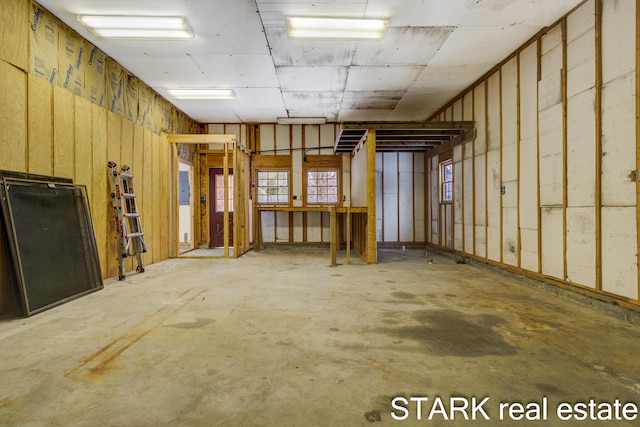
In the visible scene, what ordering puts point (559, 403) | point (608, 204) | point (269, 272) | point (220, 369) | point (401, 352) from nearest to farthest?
point (559, 403) < point (220, 369) < point (401, 352) < point (608, 204) < point (269, 272)

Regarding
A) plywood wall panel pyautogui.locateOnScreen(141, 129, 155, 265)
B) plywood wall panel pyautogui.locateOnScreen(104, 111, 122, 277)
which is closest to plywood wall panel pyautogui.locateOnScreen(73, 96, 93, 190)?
plywood wall panel pyautogui.locateOnScreen(104, 111, 122, 277)

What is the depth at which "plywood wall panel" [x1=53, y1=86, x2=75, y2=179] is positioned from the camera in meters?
3.81

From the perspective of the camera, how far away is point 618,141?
10.2 feet

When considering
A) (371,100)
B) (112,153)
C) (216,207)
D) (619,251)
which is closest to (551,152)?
(619,251)

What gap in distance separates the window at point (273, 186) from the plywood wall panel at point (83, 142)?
4.71 meters

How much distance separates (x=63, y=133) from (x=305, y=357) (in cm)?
423

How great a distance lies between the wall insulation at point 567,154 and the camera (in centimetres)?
306

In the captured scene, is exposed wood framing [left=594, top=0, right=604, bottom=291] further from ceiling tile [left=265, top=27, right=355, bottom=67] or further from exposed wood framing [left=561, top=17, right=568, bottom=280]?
ceiling tile [left=265, top=27, right=355, bottom=67]

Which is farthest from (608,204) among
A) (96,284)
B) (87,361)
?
(96,284)

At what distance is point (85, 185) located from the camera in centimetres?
426

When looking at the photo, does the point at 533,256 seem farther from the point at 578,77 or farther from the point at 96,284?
the point at 96,284

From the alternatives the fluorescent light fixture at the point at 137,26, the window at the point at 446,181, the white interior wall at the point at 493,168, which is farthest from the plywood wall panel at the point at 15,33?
the window at the point at 446,181

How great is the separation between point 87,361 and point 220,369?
3.21 feet

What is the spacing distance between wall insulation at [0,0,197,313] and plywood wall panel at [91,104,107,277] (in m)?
0.01
